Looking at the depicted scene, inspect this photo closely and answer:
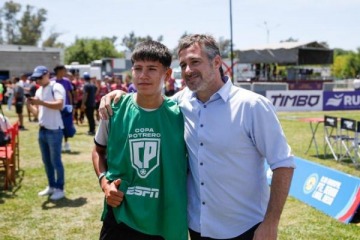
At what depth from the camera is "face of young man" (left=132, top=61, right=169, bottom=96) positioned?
2.28 m

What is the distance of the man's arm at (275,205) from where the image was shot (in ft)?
6.80

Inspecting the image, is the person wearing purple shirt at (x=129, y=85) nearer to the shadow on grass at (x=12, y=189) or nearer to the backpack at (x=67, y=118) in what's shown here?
the backpack at (x=67, y=118)

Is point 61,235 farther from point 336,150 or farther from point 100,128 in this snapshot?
point 336,150

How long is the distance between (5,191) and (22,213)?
1.25m

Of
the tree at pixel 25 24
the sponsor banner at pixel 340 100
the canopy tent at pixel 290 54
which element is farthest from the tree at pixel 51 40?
the sponsor banner at pixel 340 100

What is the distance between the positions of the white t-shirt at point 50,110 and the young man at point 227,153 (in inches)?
164

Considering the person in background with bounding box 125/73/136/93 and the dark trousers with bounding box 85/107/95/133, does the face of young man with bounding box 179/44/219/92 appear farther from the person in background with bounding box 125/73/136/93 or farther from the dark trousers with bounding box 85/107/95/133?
the dark trousers with bounding box 85/107/95/133

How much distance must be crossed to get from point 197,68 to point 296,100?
56.5ft

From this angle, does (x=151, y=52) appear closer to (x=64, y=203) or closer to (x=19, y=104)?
(x=64, y=203)

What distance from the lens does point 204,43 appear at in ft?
7.38

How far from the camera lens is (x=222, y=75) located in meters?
2.46

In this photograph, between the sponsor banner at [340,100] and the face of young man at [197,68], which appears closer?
the face of young man at [197,68]

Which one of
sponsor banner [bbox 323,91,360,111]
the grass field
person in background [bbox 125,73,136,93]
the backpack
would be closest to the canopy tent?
sponsor banner [bbox 323,91,360,111]

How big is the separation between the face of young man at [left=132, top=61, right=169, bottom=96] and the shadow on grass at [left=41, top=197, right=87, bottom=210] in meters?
4.32
